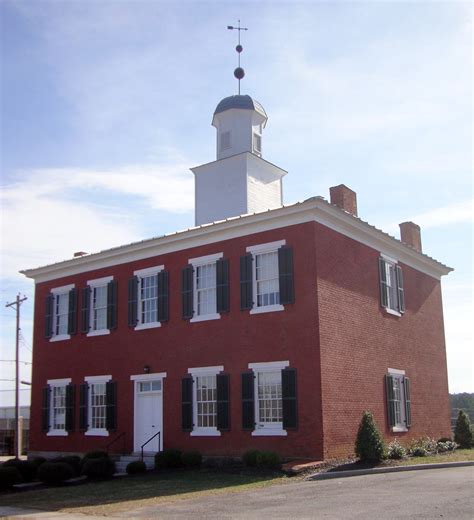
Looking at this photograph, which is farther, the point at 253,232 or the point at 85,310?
the point at 85,310

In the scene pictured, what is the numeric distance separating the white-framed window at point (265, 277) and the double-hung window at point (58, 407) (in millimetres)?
9440

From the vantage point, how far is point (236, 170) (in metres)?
31.0

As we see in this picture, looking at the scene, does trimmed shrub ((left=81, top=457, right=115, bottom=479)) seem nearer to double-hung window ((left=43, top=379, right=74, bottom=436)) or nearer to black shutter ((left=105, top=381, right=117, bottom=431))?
black shutter ((left=105, top=381, right=117, bottom=431))

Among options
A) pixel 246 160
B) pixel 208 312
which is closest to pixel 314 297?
pixel 208 312

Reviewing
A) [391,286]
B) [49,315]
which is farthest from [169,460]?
[49,315]

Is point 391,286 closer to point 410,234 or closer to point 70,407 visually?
point 410,234

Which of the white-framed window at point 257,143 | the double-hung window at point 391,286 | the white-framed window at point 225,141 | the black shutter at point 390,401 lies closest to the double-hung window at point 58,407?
the black shutter at point 390,401

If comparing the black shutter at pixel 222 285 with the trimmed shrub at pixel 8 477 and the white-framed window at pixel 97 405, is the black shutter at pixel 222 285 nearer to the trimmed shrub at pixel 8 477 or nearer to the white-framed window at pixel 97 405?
the white-framed window at pixel 97 405

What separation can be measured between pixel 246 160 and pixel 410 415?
43.2 feet

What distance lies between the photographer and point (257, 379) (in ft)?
67.8

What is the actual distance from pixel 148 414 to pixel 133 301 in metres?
4.01

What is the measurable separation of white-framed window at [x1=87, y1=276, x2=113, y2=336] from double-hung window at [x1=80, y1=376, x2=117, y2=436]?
183 centimetres

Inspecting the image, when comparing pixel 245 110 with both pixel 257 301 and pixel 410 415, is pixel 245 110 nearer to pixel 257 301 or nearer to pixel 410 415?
pixel 257 301

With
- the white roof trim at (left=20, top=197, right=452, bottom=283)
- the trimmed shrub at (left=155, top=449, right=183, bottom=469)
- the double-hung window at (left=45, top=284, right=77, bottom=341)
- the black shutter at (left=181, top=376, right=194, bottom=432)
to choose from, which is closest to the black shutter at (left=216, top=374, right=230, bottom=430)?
the black shutter at (left=181, top=376, right=194, bottom=432)
